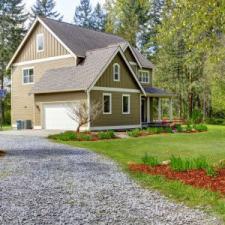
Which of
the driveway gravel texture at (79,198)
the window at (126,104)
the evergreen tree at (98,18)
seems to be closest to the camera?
the driveway gravel texture at (79,198)

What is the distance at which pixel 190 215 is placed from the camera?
19.9 feet

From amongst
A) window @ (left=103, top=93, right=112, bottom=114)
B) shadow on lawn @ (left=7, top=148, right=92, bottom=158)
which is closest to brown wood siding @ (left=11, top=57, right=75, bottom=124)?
window @ (left=103, top=93, right=112, bottom=114)

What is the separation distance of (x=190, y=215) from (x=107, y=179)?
3.13 m

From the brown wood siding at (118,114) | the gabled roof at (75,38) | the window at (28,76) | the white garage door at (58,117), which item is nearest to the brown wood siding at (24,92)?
the window at (28,76)

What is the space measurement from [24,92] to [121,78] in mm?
8594

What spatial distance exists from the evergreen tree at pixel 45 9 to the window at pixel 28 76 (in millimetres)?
32121

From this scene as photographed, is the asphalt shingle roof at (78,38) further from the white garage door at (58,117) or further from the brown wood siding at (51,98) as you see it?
the white garage door at (58,117)

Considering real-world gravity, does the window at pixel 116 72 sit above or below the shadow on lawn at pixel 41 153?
above

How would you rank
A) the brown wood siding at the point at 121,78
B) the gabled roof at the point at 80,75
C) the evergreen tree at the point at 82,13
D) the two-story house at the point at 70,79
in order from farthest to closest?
the evergreen tree at the point at 82,13
the brown wood siding at the point at 121,78
the two-story house at the point at 70,79
the gabled roof at the point at 80,75

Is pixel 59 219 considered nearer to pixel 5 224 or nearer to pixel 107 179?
pixel 5 224

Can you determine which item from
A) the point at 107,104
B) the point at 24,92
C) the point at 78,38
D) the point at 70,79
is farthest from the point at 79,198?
the point at 24,92

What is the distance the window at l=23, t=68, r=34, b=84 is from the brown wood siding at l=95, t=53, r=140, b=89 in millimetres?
7726

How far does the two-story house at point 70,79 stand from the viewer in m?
25.9

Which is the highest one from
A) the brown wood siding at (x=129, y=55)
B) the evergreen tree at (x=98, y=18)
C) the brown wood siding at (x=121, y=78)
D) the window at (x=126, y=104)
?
the evergreen tree at (x=98, y=18)
